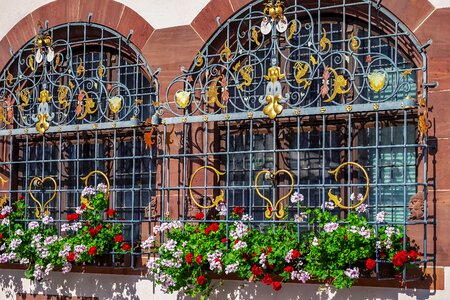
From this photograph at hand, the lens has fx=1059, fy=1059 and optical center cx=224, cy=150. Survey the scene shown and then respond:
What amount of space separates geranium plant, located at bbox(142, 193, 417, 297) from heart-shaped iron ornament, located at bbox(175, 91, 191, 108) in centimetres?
107

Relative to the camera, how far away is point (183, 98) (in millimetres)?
9859

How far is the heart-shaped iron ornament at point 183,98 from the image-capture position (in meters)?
9.84

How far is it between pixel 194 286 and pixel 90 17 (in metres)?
3.04

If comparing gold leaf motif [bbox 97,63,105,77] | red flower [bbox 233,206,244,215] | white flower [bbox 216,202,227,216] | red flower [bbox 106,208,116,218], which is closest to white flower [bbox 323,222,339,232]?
red flower [bbox 233,206,244,215]

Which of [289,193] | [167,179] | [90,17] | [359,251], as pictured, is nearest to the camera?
[359,251]

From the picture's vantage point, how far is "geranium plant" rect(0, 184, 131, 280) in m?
9.99

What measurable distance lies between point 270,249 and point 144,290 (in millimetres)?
1738

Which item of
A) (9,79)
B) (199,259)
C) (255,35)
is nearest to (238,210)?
(199,259)

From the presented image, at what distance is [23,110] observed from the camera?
36.5 feet

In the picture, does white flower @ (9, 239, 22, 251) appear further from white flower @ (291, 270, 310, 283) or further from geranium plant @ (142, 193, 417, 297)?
white flower @ (291, 270, 310, 283)

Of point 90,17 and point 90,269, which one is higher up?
point 90,17

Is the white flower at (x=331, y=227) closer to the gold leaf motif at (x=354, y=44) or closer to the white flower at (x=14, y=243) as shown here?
the gold leaf motif at (x=354, y=44)

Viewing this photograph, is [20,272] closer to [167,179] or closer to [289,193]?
[167,179]

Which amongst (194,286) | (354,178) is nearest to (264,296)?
(194,286)
